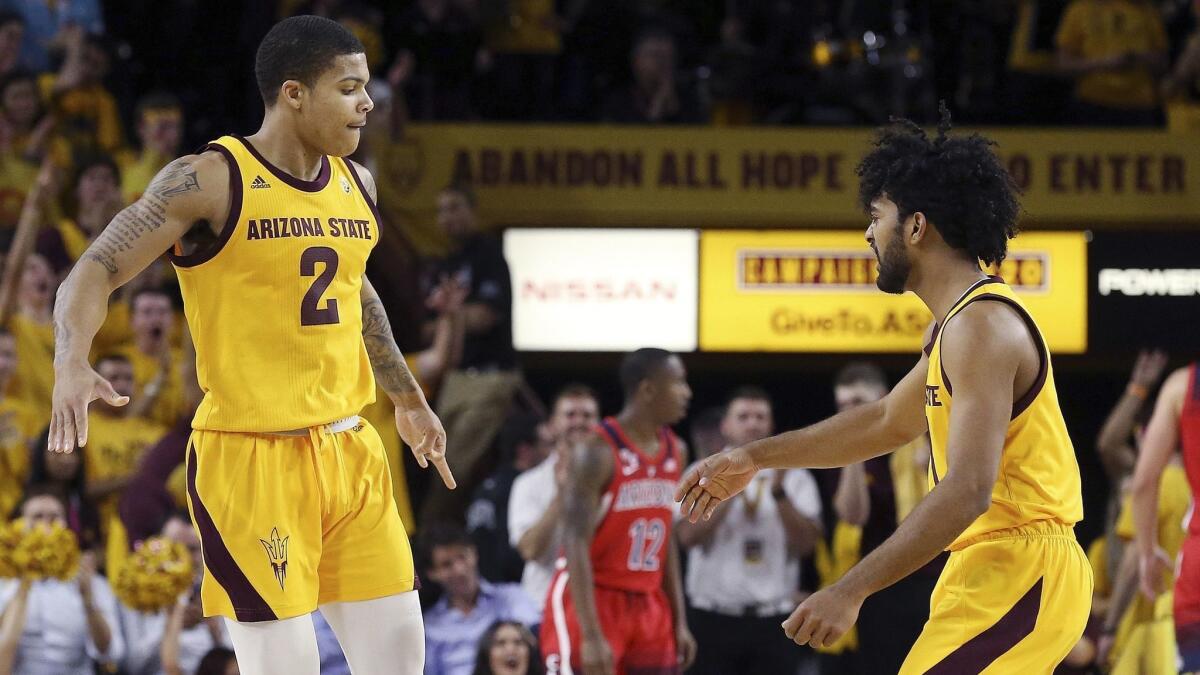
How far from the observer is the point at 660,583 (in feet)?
23.6

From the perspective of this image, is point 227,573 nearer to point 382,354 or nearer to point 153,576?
point 382,354

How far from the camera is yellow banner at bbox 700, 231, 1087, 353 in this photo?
1020 cm

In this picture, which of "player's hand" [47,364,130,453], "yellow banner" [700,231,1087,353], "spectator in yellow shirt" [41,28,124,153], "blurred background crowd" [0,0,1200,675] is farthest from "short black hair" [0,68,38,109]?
"player's hand" [47,364,130,453]

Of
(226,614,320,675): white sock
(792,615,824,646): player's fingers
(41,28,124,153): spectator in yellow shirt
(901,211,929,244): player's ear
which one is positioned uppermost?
(41,28,124,153): spectator in yellow shirt

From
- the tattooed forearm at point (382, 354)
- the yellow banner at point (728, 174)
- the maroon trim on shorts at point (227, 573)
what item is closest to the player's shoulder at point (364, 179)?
the tattooed forearm at point (382, 354)

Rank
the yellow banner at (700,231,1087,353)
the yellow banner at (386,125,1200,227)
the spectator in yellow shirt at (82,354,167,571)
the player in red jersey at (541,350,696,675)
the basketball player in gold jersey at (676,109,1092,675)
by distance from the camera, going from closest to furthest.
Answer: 1. the basketball player in gold jersey at (676,109,1092,675)
2. the player in red jersey at (541,350,696,675)
3. the spectator in yellow shirt at (82,354,167,571)
4. the yellow banner at (386,125,1200,227)
5. the yellow banner at (700,231,1087,353)

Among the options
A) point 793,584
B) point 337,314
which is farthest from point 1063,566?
point 793,584

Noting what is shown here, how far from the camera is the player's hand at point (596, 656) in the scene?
677 centimetres

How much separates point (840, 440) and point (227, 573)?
155cm

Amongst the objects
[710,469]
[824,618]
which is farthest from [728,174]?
[824,618]

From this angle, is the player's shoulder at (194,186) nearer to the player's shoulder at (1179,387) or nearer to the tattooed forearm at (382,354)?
the tattooed forearm at (382,354)

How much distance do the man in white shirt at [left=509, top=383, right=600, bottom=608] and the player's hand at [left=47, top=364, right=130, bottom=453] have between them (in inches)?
162

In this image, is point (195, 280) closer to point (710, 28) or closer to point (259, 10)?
point (259, 10)

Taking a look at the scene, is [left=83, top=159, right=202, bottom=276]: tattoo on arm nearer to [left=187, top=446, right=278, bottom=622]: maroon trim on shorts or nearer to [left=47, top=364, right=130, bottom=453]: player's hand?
[left=47, top=364, right=130, bottom=453]: player's hand
